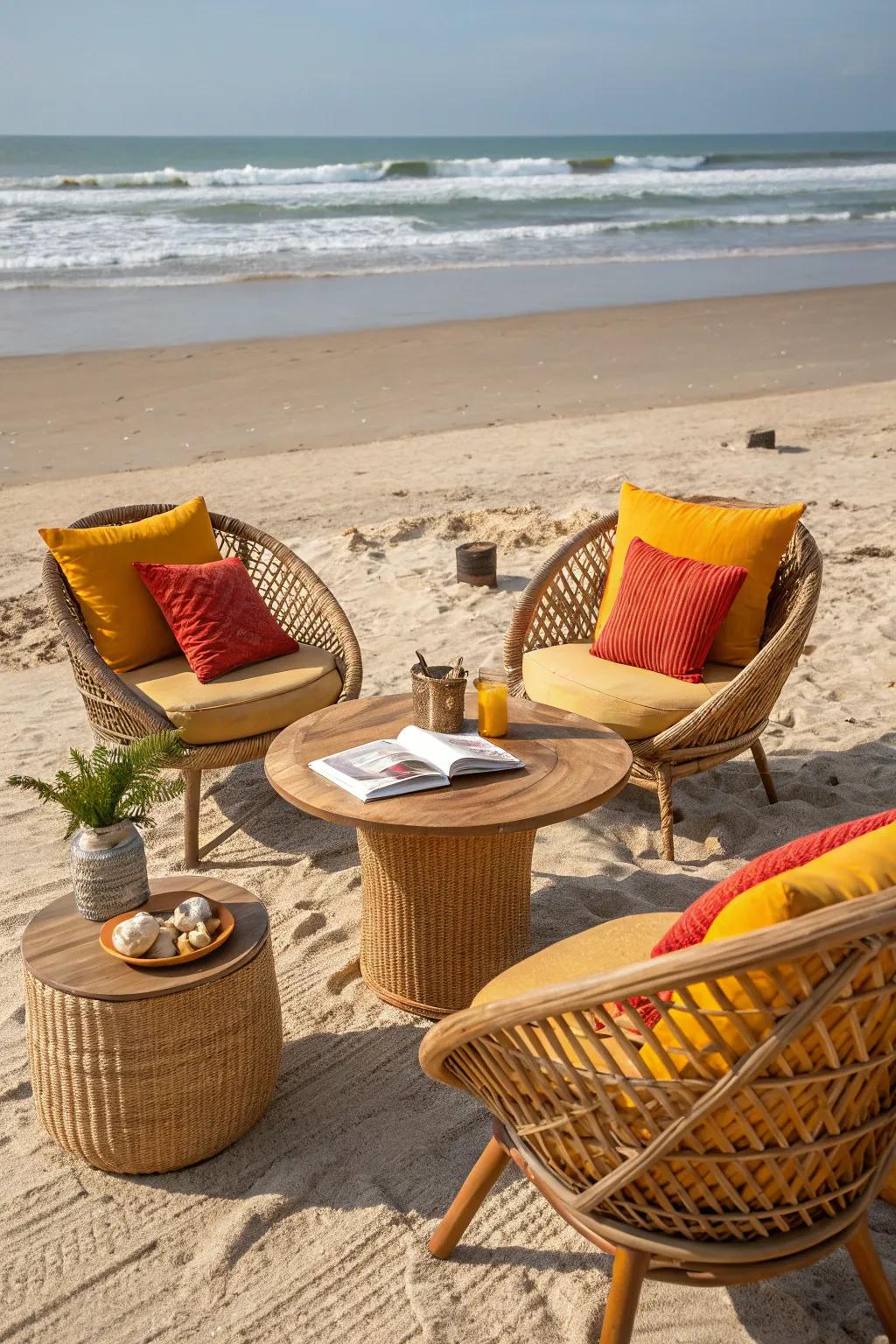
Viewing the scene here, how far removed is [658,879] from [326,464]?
192 inches

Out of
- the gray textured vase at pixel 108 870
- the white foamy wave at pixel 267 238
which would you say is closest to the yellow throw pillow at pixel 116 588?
the gray textured vase at pixel 108 870

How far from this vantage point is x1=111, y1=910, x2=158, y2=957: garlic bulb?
210cm

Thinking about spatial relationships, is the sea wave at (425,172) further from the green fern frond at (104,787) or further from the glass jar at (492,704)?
the green fern frond at (104,787)

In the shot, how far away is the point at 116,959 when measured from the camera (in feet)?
7.07

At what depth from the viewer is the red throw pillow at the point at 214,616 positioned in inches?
138

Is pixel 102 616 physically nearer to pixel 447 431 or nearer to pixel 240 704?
pixel 240 704

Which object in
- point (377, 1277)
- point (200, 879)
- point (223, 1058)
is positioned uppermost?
point (200, 879)

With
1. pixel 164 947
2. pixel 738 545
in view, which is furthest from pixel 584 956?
pixel 738 545

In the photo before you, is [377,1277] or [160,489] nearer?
[377,1277]

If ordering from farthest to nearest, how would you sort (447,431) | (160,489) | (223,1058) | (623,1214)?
(447,431), (160,489), (223,1058), (623,1214)

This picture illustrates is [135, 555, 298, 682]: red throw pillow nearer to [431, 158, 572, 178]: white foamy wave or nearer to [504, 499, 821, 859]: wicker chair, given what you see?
[504, 499, 821, 859]: wicker chair

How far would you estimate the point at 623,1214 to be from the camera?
1551 millimetres

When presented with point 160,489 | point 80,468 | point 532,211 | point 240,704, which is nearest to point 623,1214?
point 240,704

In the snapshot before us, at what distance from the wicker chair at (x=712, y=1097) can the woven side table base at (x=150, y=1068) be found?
593 mm
